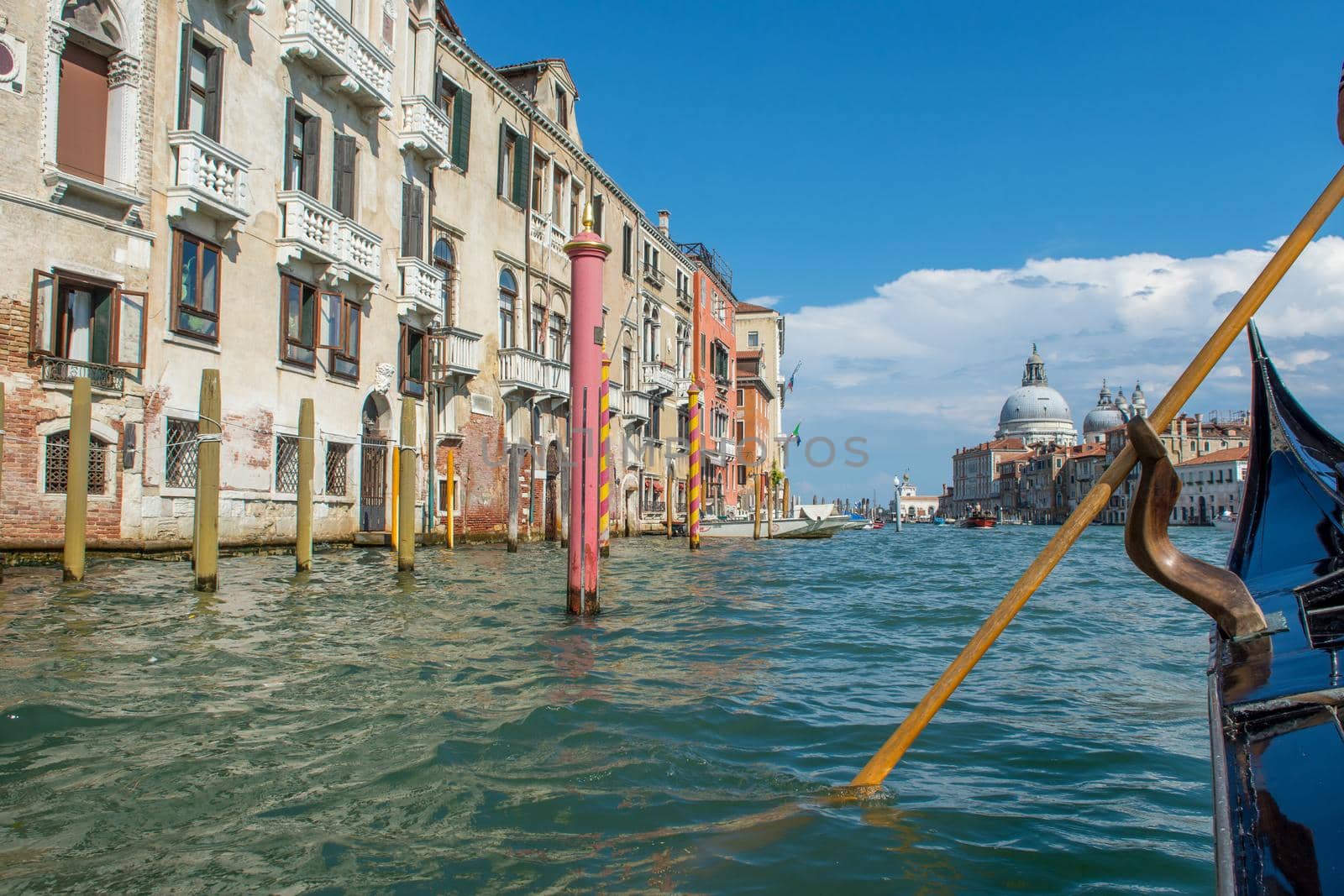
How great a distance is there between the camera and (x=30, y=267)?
300 inches

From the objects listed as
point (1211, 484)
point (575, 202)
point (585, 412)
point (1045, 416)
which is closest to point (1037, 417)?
point (1045, 416)

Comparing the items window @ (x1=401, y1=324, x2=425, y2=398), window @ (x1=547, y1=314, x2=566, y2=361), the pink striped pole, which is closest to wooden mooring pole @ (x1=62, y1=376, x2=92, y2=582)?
the pink striped pole

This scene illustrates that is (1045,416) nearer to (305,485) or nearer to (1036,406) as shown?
(1036,406)

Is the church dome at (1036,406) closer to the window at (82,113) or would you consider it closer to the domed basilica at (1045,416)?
the domed basilica at (1045,416)

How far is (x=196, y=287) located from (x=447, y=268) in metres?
5.78

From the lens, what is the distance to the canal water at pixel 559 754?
7.16 feet

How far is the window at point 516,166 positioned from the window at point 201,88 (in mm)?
7020

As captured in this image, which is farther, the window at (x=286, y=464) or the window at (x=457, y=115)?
the window at (x=457, y=115)

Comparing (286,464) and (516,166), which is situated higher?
(516,166)

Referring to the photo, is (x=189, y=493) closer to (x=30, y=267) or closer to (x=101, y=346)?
(x=101, y=346)

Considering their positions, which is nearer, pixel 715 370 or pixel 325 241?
pixel 325 241

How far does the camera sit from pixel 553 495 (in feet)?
60.0

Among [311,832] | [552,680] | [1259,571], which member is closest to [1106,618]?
[1259,571]

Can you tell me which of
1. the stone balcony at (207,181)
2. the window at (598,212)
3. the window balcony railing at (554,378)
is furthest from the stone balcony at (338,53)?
the window at (598,212)
